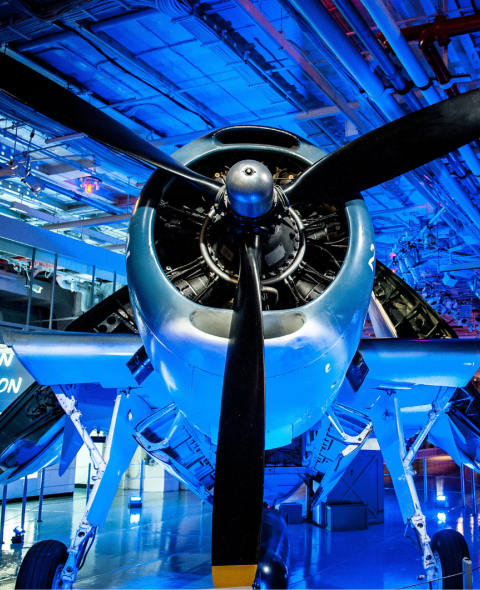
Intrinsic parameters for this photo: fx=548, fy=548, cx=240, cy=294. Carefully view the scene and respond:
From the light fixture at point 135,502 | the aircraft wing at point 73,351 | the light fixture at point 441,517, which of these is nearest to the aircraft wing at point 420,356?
the aircraft wing at point 73,351

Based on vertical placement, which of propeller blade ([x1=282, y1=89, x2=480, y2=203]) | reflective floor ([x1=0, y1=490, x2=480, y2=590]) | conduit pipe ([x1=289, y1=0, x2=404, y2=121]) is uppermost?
conduit pipe ([x1=289, y1=0, x2=404, y2=121])

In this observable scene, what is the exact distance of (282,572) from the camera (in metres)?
5.09

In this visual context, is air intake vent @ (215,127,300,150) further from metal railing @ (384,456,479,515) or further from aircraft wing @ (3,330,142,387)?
metal railing @ (384,456,479,515)

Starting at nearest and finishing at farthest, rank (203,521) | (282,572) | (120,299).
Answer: (282,572)
(120,299)
(203,521)

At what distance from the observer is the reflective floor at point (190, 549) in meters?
6.67

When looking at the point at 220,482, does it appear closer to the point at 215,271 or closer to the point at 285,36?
the point at 215,271

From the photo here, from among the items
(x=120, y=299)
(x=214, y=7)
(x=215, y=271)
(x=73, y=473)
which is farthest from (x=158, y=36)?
(x=73, y=473)

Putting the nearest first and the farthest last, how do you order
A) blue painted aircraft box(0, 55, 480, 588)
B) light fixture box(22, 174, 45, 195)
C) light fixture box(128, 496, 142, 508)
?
blue painted aircraft box(0, 55, 480, 588) → light fixture box(22, 174, 45, 195) → light fixture box(128, 496, 142, 508)

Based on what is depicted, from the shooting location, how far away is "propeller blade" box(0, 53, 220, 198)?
3598mm

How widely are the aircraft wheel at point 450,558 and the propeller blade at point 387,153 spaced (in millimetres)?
4052

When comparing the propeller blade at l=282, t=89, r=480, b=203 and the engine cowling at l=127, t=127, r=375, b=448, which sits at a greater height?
the propeller blade at l=282, t=89, r=480, b=203

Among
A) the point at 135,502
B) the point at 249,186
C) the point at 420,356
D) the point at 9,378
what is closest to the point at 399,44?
the point at 420,356

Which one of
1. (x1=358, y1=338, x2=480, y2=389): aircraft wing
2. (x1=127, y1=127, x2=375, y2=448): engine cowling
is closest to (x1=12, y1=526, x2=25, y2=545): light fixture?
(x1=127, y1=127, x2=375, y2=448): engine cowling

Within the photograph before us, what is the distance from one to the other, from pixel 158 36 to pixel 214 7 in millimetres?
1047
